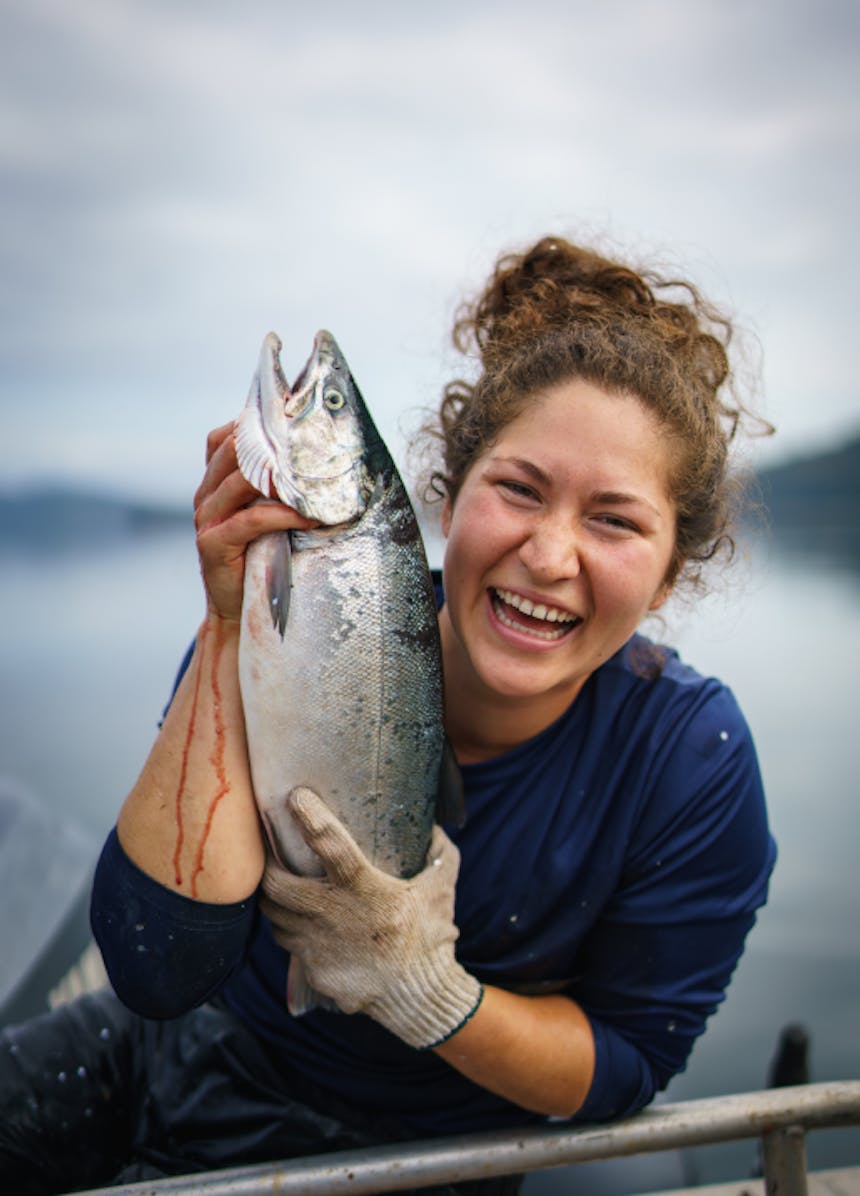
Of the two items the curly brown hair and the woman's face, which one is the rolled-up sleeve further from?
the curly brown hair

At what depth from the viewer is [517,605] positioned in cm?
161

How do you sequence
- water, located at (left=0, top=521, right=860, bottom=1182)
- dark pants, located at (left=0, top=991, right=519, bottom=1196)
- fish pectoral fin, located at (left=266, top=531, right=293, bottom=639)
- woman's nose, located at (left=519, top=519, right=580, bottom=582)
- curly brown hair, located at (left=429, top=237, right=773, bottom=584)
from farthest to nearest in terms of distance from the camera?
water, located at (left=0, top=521, right=860, bottom=1182)
dark pants, located at (left=0, top=991, right=519, bottom=1196)
curly brown hair, located at (left=429, top=237, right=773, bottom=584)
woman's nose, located at (left=519, top=519, right=580, bottom=582)
fish pectoral fin, located at (left=266, top=531, right=293, bottom=639)

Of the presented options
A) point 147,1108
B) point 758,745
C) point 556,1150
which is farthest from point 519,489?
point 758,745

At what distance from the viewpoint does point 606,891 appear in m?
1.79

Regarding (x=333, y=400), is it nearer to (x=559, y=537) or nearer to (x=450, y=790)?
A: (x=559, y=537)

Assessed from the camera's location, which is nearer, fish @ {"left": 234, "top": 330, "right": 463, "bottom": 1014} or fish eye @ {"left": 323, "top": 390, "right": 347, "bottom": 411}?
fish @ {"left": 234, "top": 330, "right": 463, "bottom": 1014}

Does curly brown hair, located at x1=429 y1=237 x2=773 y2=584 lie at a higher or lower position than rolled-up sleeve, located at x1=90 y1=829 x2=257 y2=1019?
higher

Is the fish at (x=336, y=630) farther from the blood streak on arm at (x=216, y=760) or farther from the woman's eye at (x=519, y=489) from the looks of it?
the woman's eye at (x=519, y=489)

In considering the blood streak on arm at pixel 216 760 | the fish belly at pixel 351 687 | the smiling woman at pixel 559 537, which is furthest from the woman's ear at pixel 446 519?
the blood streak on arm at pixel 216 760

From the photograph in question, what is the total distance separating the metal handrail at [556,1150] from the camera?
150cm

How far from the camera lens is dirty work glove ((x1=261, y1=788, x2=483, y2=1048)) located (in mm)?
1483

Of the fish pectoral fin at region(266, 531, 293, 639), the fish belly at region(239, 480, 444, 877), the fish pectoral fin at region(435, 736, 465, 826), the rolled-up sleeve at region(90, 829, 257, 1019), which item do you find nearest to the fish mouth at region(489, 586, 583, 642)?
the fish belly at region(239, 480, 444, 877)

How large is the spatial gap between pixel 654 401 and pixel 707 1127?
1.32m

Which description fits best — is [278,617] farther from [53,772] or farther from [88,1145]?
[53,772]
